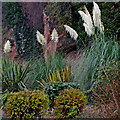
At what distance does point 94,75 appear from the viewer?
419cm

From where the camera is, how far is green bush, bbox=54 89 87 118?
2.96m

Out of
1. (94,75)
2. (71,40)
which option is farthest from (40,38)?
(71,40)

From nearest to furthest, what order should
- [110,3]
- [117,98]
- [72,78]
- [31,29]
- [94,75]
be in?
[117,98] → [94,75] → [72,78] → [110,3] → [31,29]

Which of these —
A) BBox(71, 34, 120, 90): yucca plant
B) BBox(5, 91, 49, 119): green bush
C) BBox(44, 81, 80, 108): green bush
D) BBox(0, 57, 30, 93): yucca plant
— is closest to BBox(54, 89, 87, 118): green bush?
BBox(5, 91, 49, 119): green bush

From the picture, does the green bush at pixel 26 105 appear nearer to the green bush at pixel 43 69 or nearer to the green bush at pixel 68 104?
the green bush at pixel 68 104

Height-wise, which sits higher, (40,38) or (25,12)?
(25,12)

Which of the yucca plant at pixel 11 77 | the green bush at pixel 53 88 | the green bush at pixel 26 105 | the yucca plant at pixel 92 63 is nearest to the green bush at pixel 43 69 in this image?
the yucca plant at pixel 11 77

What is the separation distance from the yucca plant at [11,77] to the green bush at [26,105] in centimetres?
125

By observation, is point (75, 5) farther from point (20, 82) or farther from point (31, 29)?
point (20, 82)

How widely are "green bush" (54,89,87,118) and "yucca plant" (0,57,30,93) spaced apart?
1477 mm

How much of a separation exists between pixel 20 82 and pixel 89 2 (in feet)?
15.4

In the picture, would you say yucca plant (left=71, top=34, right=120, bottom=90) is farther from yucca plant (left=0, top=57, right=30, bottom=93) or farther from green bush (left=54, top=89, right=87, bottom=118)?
yucca plant (left=0, top=57, right=30, bottom=93)

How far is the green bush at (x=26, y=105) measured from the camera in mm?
2900

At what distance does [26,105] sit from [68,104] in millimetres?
693
